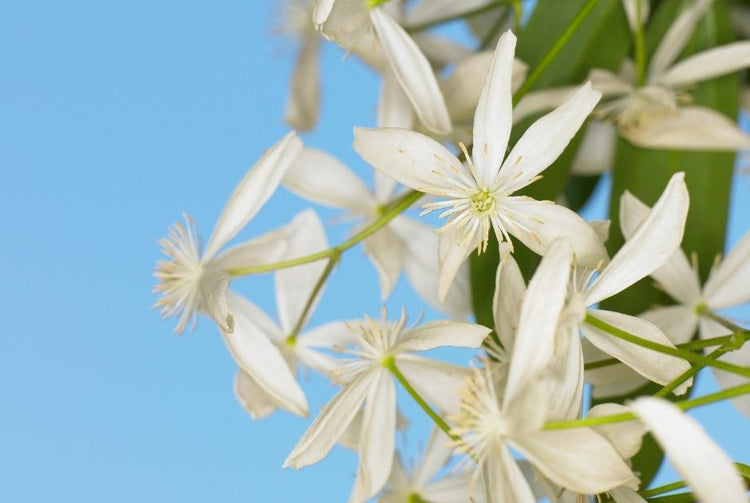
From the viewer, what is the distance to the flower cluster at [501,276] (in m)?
0.35

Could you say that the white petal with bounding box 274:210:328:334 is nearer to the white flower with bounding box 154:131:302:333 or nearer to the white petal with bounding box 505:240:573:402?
the white flower with bounding box 154:131:302:333

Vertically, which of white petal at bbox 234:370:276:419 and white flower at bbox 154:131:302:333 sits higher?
white flower at bbox 154:131:302:333

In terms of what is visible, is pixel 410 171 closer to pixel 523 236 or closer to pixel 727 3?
pixel 523 236

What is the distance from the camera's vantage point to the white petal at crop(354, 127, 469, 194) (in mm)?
416

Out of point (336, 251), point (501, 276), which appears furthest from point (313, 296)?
point (501, 276)

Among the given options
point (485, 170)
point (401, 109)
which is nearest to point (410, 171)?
point (485, 170)

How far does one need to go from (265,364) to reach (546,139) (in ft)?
0.47

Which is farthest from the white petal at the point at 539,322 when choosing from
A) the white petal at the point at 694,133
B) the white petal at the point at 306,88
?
the white petal at the point at 306,88

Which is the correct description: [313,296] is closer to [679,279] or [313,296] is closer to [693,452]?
[679,279]

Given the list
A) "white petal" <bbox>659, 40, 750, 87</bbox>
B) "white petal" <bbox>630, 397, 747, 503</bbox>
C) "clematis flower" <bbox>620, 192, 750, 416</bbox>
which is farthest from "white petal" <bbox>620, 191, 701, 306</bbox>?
"white petal" <bbox>630, 397, 747, 503</bbox>

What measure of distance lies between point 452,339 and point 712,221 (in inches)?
10.0

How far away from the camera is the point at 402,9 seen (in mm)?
680

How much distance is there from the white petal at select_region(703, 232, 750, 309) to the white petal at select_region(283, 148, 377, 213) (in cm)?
18

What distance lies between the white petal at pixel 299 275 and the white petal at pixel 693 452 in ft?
0.96
